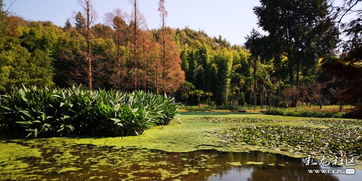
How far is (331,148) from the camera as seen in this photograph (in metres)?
4.62

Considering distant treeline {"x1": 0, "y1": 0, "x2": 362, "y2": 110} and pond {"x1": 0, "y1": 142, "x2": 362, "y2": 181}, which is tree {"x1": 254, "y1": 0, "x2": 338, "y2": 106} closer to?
distant treeline {"x1": 0, "y1": 0, "x2": 362, "y2": 110}

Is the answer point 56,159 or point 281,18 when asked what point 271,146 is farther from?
point 281,18

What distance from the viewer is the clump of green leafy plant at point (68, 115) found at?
5.86 metres

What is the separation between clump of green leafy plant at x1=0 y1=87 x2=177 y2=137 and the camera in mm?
5859

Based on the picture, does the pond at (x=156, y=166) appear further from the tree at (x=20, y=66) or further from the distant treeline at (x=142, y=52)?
Answer: the tree at (x=20, y=66)

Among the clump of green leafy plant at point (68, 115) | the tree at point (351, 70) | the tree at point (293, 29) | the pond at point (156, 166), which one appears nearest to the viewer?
the tree at point (351, 70)

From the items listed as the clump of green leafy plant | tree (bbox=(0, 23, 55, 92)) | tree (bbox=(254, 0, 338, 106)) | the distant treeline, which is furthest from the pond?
tree (bbox=(254, 0, 338, 106))

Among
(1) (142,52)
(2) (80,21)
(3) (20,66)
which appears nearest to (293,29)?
(1) (142,52)

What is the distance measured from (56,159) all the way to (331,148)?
4.79m

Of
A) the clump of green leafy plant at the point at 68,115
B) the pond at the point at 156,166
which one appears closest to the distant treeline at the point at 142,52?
the clump of green leafy plant at the point at 68,115

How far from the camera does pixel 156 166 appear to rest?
354 centimetres

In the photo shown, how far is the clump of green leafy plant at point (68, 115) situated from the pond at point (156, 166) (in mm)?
1488

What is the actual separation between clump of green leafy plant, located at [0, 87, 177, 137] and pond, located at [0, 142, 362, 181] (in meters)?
1.49

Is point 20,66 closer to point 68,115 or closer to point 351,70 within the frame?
point 68,115
